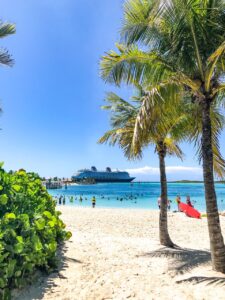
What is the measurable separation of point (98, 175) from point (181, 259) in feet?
462

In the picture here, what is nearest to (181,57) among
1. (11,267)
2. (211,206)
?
(211,206)

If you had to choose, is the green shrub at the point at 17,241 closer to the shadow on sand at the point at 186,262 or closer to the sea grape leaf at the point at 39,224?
the sea grape leaf at the point at 39,224

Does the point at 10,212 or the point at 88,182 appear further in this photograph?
the point at 88,182

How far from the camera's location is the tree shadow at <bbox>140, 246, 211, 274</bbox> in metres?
6.70

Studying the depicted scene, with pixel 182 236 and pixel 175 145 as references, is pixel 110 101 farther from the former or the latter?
pixel 182 236

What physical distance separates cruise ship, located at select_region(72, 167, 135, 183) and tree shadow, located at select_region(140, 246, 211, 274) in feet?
445

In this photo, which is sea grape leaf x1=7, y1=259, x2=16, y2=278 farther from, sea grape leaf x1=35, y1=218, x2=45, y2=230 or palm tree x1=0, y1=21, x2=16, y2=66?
palm tree x1=0, y1=21, x2=16, y2=66

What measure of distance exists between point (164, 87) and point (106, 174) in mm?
144922

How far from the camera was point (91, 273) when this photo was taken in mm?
5930

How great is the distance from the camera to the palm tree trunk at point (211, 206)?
627 centimetres

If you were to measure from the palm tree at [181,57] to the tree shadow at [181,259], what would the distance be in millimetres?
800

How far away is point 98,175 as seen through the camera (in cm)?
14775

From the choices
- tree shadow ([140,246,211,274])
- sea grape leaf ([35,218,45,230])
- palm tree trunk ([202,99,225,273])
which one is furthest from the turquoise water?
sea grape leaf ([35,218,45,230])

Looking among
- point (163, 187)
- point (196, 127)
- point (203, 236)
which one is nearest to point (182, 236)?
point (203, 236)
